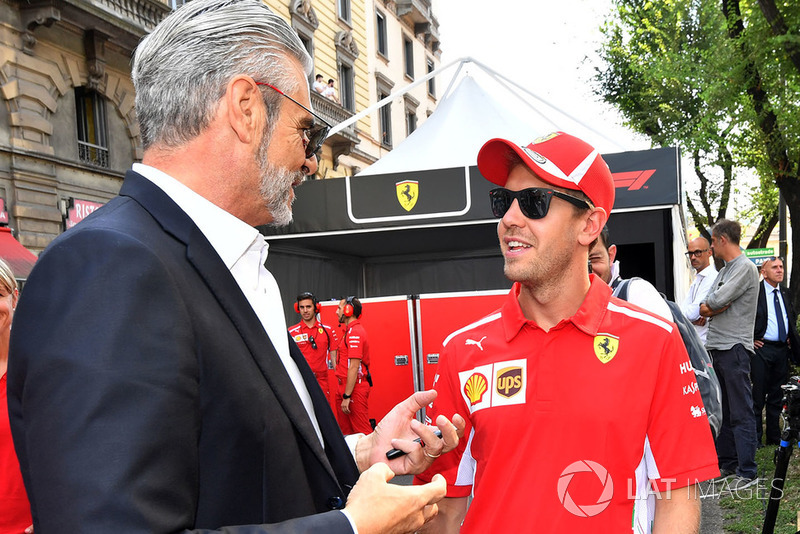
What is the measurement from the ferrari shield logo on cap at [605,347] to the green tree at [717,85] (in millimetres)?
8665

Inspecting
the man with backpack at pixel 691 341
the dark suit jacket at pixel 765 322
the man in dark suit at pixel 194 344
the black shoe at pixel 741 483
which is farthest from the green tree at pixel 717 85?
the man in dark suit at pixel 194 344

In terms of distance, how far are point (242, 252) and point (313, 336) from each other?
7.50 metres

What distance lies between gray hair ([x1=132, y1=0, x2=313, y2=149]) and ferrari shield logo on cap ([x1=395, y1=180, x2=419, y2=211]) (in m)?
6.02

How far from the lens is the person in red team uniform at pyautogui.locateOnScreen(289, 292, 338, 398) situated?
8.82 meters

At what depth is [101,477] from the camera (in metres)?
1.02

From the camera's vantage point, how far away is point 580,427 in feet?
6.42

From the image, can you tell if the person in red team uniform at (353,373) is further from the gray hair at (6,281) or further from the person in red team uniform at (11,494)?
the person in red team uniform at (11,494)

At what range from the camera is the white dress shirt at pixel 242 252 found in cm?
145

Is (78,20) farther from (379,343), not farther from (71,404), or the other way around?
(71,404)

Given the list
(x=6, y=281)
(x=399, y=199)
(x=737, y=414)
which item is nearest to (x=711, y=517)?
(x=737, y=414)

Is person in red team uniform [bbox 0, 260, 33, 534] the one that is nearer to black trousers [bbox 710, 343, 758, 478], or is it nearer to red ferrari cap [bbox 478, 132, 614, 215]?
red ferrari cap [bbox 478, 132, 614, 215]

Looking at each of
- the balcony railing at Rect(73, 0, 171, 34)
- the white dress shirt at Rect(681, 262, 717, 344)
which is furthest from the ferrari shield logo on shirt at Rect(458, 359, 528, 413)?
the balcony railing at Rect(73, 0, 171, 34)

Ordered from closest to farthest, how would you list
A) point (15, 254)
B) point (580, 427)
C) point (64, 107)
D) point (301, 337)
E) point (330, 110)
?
point (580, 427) → point (301, 337) → point (15, 254) → point (64, 107) → point (330, 110)

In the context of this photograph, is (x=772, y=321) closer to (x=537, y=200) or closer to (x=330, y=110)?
(x=537, y=200)
